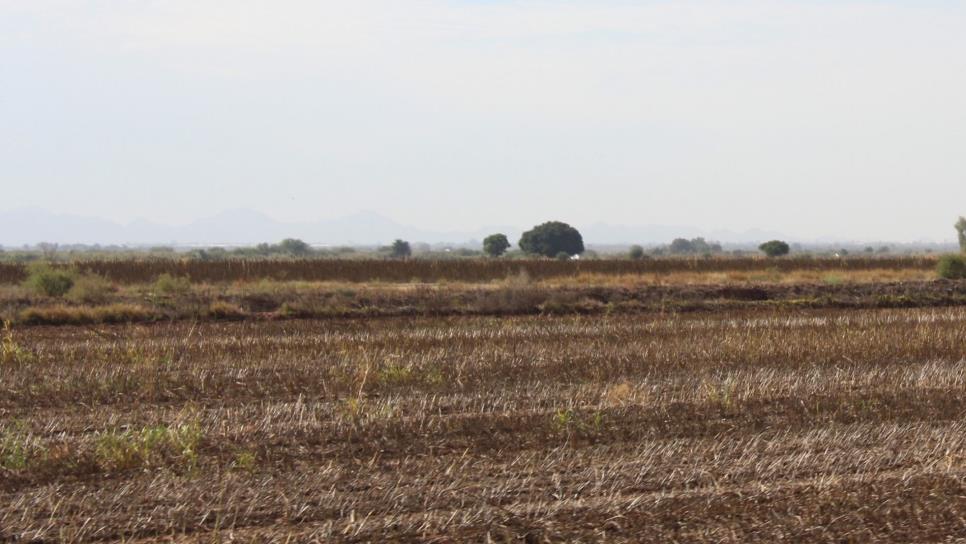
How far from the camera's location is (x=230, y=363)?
18156 mm

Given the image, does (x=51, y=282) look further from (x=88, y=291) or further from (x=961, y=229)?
(x=961, y=229)

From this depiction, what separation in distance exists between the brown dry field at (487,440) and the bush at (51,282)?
45.9 ft

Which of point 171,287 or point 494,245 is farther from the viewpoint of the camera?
point 494,245

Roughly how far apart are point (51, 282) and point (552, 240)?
75117 mm

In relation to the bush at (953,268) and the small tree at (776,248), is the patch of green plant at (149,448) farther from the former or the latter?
the small tree at (776,248)

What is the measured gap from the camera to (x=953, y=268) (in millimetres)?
47531

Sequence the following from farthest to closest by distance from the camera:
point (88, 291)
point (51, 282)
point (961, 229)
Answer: point (961, 229) < point (51, 282) < point (88, 291)

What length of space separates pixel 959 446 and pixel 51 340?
54.2ft

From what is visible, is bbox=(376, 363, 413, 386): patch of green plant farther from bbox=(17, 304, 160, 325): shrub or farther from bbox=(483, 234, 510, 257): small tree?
bbox=(483, 234, 510, 257): small tree

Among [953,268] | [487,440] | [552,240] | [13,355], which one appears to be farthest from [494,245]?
[487,440]

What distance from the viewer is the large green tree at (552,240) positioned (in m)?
107

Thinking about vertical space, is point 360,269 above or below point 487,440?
above

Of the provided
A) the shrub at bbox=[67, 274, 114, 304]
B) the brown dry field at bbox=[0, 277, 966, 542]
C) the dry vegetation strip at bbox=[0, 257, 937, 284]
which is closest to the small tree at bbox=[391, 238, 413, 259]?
the dry vegetation strip at bbox=[0, 257, 937, 284]

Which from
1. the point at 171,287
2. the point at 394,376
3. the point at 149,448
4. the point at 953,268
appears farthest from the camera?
the point at 953,268
